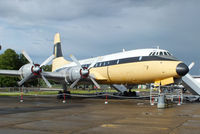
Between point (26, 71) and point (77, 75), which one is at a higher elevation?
point (26, 71)

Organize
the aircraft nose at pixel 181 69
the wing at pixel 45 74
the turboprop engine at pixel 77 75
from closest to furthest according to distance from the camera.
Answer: the aircraft nose at pixel 181 69 → the turboprop engine at pixel 77 75 → the wing at pixel 45 74

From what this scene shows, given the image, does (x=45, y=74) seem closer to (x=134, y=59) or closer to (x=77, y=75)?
(x=77, y=75)

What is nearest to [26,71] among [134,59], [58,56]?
[134,59]

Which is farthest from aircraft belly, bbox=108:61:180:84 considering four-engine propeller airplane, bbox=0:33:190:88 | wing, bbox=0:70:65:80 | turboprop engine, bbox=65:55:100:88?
wing, bbox=0:70:65:80

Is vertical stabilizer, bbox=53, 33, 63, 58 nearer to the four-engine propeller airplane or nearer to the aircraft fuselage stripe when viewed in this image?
the four-engine propeller airplane

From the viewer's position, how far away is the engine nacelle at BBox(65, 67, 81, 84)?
72.5 ft

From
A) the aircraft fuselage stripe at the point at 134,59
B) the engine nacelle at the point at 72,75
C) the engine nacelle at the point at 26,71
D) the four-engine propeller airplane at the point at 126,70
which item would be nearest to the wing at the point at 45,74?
the four-engine propeller airplane at the point at 126,70

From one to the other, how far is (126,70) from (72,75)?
18.1 ft

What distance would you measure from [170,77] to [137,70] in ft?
9.47

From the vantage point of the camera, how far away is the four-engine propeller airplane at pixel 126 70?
57.7ft

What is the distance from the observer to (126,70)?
20219 millimetres

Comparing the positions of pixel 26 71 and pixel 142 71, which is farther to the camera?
pixel 26 71

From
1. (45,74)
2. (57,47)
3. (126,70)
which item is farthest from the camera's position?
(57,47)

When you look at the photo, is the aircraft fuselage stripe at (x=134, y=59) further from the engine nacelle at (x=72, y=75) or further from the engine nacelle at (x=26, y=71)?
the engine nacelle at (x=26, y=71)
